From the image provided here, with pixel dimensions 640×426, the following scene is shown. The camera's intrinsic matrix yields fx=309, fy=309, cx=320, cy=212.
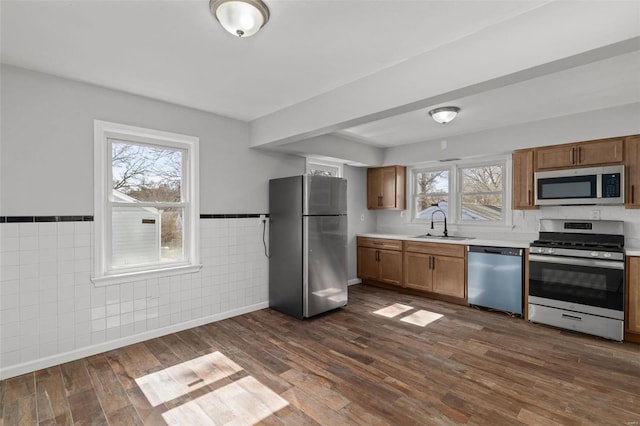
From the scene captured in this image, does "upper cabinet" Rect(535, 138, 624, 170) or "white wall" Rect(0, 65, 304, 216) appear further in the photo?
"upper cabinet" Rect(535, 138, 624, 170)

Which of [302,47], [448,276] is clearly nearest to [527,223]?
[448,276]

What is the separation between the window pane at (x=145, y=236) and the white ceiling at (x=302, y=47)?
121cm

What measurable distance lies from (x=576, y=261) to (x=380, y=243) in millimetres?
2560

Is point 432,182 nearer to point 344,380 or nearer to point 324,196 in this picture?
point 324,196

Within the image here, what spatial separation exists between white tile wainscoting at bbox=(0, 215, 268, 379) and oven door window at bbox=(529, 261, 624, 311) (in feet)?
12.4

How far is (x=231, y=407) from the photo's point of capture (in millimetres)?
2084

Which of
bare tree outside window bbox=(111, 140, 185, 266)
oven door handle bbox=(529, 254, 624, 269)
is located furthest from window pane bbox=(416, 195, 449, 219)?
bare tree outside window bbox=(111, 140, 185, 266)

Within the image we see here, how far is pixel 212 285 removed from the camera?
3678 mm

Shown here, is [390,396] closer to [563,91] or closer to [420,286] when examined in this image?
[420,286]

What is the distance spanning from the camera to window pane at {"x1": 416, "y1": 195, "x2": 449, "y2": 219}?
514cm

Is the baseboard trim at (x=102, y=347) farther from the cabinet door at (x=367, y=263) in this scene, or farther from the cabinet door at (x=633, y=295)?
the cabinet door at (x=633, y=295)

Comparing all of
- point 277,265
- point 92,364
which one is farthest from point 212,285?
point 92,364

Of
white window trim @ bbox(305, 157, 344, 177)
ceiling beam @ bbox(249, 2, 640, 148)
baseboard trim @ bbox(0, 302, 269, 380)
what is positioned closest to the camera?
ceiling beam @ bbox(249, 2, 640, 148)

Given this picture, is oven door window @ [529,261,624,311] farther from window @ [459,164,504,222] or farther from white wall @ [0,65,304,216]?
white wall @ [0,65,304,216]
